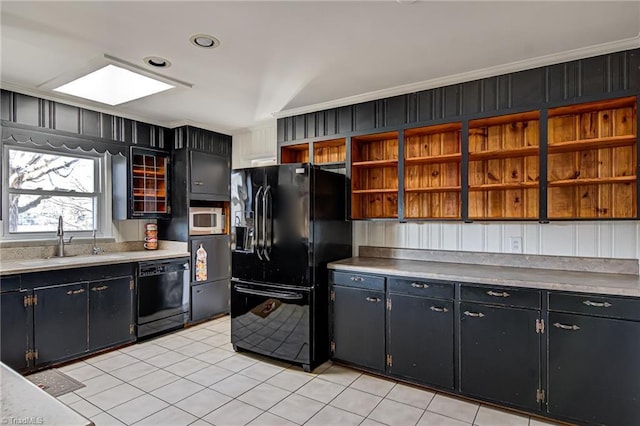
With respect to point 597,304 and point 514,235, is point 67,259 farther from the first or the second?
point 597,304

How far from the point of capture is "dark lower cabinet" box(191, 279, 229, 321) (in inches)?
179

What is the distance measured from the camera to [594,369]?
2.28 m

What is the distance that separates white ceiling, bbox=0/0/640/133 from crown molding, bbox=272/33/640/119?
0.03 feet

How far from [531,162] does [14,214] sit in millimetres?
4719

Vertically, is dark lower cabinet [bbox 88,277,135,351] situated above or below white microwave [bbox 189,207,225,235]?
below

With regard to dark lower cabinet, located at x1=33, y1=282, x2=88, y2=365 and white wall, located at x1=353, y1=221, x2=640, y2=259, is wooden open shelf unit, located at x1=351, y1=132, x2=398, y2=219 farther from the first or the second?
dark lower cabinet, located at x1=33, y1=282, x2=88, y2=365

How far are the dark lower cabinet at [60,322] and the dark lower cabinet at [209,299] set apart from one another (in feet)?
4.17

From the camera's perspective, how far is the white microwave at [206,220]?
14.9 ft

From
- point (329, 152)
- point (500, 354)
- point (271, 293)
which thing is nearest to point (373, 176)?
point (329, 152)

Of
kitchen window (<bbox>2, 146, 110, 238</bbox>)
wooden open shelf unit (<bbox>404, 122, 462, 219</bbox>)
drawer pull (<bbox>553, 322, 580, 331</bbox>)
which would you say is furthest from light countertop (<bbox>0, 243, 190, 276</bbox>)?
drawer pull (<bbox>553, 322, 580, 331</bbox>)

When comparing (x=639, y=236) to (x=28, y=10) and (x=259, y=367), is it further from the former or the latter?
(x=28, y=10)

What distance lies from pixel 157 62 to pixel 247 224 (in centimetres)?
156

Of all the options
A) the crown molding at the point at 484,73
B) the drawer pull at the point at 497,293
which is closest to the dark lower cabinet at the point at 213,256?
the crown molding at the point at 484,73

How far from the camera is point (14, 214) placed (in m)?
3.58
